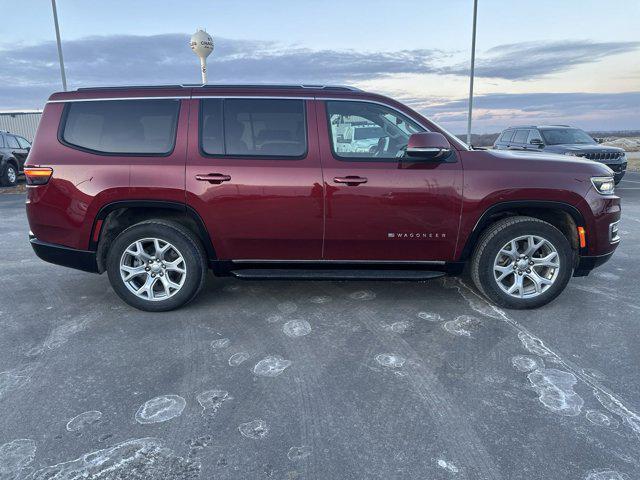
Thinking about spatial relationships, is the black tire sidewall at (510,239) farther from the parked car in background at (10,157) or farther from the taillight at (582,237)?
the parked car in background at (10,157)

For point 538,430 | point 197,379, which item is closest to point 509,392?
point 538,430

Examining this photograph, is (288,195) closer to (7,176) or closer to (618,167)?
(618,167)

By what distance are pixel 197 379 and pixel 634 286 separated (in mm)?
4517

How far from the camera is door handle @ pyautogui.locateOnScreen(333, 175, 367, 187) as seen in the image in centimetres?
377

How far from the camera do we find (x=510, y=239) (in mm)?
3920

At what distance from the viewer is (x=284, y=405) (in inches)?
104

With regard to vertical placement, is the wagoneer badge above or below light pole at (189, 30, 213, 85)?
below

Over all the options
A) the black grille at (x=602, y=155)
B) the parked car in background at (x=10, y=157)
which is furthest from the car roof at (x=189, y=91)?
the parked car in background at (x=10, y=157)

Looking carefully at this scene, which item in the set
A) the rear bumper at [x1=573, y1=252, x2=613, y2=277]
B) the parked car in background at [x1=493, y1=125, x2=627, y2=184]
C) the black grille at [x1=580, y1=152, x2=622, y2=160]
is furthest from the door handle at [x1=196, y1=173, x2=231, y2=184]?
the black grille at [x1=580, y1=152, x2=622, y2=160]

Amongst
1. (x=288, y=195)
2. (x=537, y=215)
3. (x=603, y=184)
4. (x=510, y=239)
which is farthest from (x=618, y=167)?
(x=288, y=195)

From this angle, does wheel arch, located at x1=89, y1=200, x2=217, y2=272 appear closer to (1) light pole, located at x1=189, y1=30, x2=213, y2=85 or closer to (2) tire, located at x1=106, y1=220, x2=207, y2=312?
(2) tire, located at x1=106, y1=220, x2=207, y2=312

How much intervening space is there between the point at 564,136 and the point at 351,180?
10614mm

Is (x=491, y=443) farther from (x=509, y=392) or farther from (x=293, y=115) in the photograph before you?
(x=293, y=115)

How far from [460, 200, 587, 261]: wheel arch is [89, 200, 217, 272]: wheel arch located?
2326 mm
